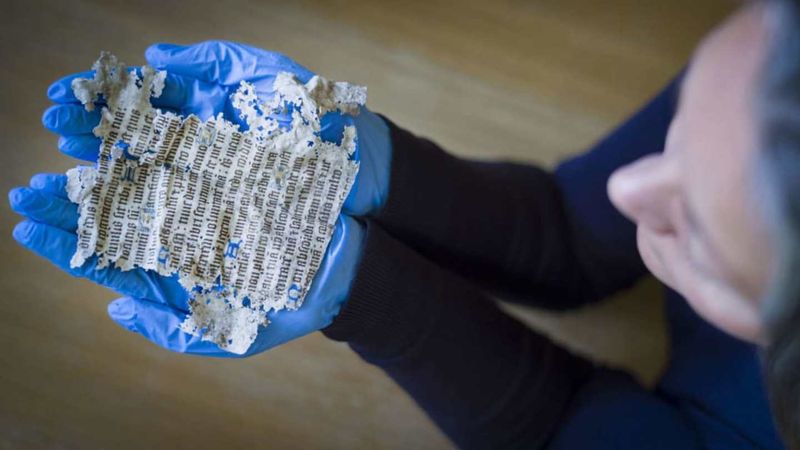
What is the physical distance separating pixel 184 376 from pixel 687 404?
0.68 m

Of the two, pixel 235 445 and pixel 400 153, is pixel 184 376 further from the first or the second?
pixel 400 153

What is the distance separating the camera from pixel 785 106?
259mm

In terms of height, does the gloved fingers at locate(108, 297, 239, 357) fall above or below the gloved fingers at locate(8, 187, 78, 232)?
below

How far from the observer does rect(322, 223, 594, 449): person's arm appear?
0.59 metres

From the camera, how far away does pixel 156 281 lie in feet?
1.83

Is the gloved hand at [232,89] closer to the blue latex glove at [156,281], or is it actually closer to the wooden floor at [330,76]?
the blue latex glove at [156,281]

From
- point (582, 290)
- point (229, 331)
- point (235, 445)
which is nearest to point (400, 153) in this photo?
point (229, 331)

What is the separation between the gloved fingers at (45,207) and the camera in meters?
0.51

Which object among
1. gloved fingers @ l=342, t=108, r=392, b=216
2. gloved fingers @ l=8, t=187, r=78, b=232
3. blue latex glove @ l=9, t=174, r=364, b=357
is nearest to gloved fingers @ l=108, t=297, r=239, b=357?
blue latex glove @ l=9, t=174, r=364, b=357

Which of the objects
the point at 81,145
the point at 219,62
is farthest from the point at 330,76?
the point at 81,145

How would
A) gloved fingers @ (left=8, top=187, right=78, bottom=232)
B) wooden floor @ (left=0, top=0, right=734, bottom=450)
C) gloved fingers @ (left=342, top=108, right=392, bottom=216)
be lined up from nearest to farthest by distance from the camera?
gloved fingers @ (left=8, top=187, right=78, bottom=232) → gloved fingers @ (left=342, top=108, right=392, bottom=216) → wooden floor @ (left=0, top=0, right=734, bottom=450)

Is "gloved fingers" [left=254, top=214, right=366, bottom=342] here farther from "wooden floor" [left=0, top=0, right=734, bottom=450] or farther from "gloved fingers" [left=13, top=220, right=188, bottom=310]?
"wooden floor" [left=0, top=0, right=734, bottom=450]

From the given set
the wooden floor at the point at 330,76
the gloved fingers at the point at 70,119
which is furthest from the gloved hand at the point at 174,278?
the wooden floor at the point at 330,76

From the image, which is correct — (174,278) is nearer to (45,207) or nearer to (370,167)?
(45,207)
